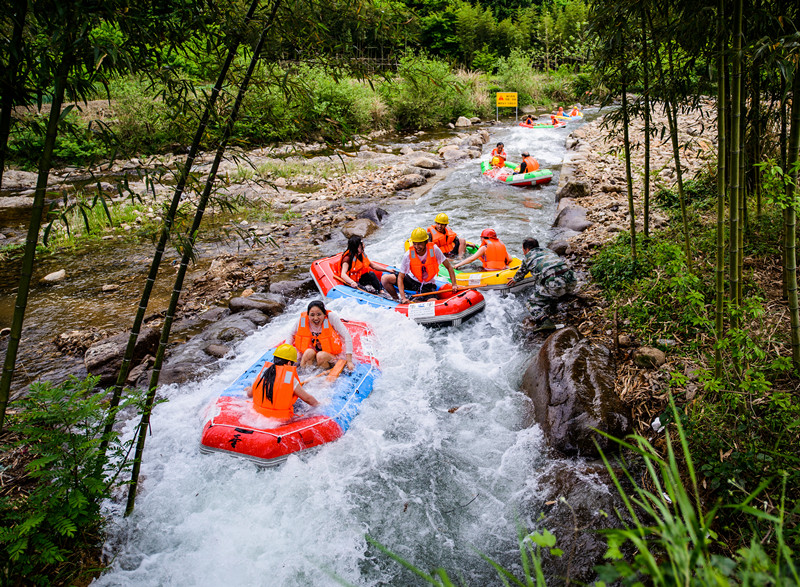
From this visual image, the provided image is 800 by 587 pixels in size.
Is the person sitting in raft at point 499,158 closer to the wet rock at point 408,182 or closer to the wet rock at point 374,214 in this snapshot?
the wet rock at point 408,182

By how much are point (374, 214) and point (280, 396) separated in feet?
25.2

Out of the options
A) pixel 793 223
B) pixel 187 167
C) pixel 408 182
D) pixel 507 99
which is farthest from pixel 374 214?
pixel 507 99

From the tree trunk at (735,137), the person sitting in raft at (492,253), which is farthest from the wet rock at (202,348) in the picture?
the tree trunk at (735,137)

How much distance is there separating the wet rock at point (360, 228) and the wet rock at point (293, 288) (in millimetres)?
2576

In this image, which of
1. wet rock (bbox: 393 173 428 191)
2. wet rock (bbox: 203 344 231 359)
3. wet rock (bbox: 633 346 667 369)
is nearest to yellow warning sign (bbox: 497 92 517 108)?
wet rock (bbox: 393 173 428 191)

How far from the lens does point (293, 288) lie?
8.08m

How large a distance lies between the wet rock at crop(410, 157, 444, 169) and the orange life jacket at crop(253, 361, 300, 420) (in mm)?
12913

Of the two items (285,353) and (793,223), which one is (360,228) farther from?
(793,223)

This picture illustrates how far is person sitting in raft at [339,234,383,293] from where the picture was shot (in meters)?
7.41

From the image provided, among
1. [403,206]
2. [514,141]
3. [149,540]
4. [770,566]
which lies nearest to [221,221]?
[403,206]

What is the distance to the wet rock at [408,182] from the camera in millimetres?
14148

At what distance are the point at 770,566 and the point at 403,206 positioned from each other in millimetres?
11968

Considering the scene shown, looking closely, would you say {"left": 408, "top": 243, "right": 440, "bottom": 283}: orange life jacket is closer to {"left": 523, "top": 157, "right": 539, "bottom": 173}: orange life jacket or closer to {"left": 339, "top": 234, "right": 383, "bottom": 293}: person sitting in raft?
{"left": 339, "top": 234, "right": 383, "bottom": 293}: person sitting in raft

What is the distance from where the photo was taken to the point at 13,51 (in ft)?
7.27
